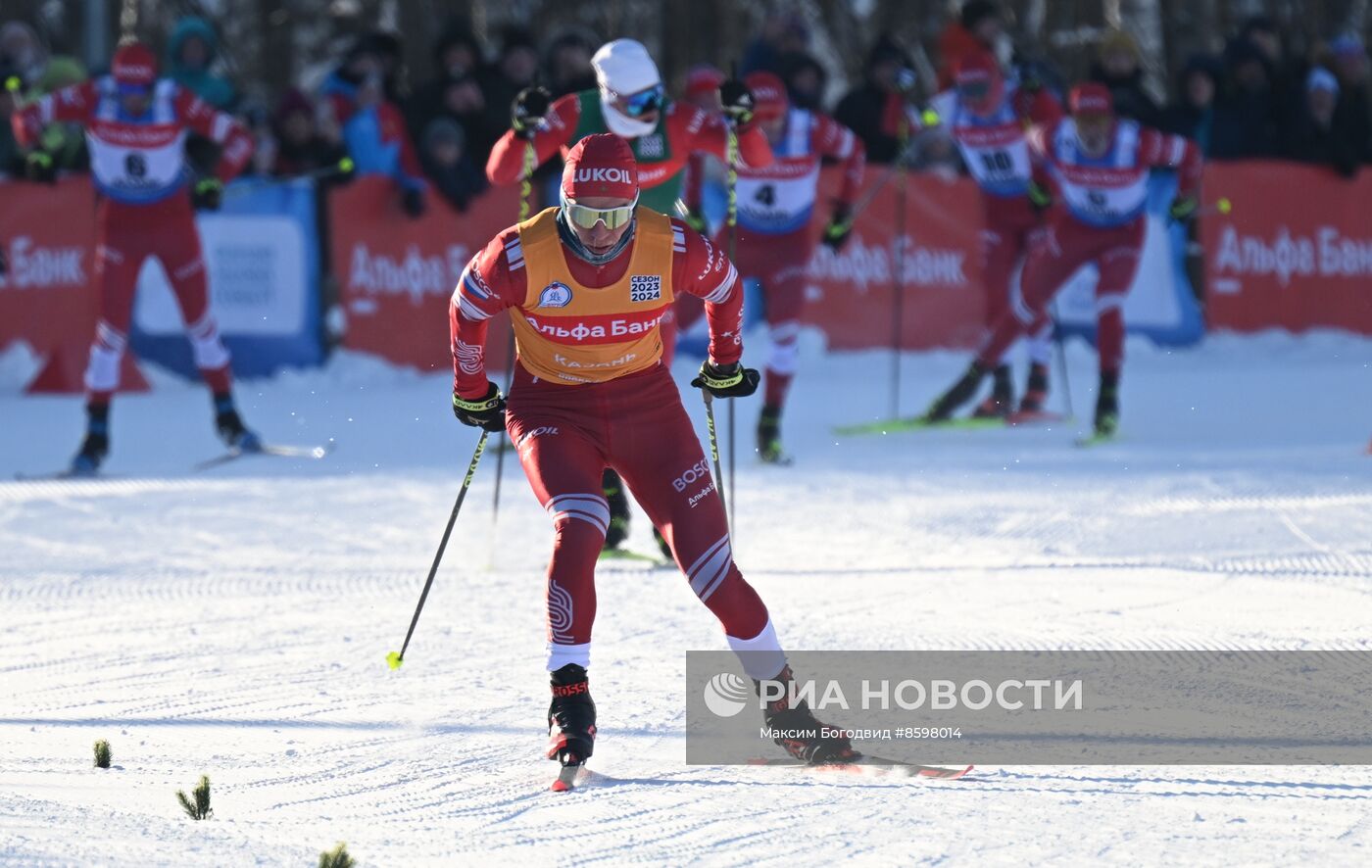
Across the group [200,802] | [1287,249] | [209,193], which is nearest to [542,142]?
[209,193]

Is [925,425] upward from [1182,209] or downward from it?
downward

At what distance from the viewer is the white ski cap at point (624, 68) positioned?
805cm

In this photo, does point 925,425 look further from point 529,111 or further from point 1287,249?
point 1287,249

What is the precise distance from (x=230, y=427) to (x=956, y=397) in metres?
4.55

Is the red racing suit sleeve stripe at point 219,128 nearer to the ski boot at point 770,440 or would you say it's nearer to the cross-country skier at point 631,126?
the cross-country skier at point 631,126

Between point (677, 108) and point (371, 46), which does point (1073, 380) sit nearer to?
point (371, 46)

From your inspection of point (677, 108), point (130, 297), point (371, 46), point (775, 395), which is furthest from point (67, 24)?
point (677, 108)

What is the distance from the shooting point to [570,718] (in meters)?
5.03

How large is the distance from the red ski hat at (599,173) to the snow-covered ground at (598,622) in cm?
150

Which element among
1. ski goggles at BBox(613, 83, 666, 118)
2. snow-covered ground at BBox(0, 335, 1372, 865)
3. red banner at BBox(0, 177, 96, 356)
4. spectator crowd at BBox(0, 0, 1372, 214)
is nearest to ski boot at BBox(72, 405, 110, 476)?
snow-covered ground at BBox(0, 335, 1372, 865)

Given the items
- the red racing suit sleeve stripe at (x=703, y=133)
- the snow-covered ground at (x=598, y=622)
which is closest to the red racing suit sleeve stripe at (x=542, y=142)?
the red racing suit sleeve stripe at (x=703, y=133)

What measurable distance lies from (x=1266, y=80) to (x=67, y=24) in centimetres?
1477

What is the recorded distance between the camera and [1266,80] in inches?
639

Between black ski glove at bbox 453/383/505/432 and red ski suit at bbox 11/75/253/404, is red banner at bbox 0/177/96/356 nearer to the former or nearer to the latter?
red ski suit at bbox 11/75/253/404
